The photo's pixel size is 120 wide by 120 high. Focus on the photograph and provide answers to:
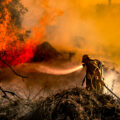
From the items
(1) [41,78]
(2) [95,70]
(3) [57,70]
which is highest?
(3) [57,70]

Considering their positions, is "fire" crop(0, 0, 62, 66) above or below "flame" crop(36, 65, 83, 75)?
above

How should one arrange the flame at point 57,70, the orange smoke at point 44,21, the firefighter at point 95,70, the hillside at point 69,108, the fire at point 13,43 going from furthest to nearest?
the orange smoke at point 44,21, the flame at point 57,70, the fire at point 13,43, the firefighter at point 95,70, the hillside at point 69,108

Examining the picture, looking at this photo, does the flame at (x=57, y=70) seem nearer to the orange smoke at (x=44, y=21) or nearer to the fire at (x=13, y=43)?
the fire at (x=13, y=43)

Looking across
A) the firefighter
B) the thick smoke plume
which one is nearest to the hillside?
the firefighter

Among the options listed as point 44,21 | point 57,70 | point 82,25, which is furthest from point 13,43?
point 82,25

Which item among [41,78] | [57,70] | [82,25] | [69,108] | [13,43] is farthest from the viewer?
[82,25]

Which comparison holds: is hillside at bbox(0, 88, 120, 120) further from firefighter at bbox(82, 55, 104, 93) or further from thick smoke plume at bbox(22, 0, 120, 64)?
thick smoke plume at bbox(22, 0, 120, 64)

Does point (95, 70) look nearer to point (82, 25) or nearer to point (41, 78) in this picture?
point (41, 78)

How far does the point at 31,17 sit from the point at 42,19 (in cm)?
160

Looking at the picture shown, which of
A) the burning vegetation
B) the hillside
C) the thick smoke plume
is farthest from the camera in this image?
the thick smoke plume

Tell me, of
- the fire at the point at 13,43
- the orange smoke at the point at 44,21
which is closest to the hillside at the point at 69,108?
the fire at the point at 13,43

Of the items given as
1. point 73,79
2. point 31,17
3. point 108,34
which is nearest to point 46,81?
point 73,79

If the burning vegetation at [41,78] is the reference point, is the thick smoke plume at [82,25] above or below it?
above

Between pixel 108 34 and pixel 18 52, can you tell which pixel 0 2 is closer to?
pixel 18 52
